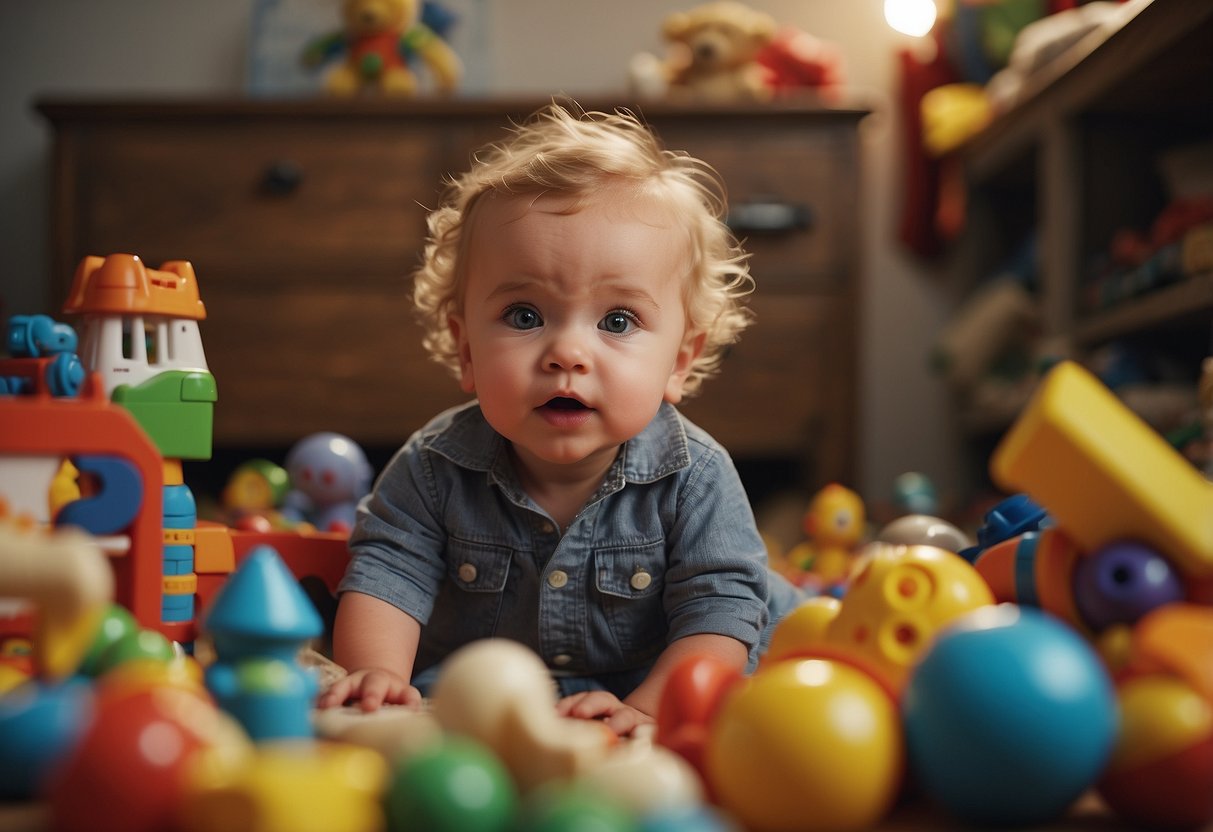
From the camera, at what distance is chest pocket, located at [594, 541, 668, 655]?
39.9 inches

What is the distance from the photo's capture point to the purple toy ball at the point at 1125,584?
551 mm

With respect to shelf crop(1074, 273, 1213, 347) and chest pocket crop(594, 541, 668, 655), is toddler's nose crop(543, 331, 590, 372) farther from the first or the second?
shelf crop(1074, 273, 1213, 347)

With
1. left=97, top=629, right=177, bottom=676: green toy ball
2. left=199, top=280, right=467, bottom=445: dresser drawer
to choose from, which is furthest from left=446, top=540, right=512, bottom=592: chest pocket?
left=199, top=280, right=467, bottom=445: dresser drawer

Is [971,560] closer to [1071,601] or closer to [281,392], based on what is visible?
[1071,601]

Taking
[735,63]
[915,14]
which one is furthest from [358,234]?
[915,14]

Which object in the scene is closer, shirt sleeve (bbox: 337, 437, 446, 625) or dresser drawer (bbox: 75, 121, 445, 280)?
shirt sleeve (bbox: 337, 437, 446, 625)

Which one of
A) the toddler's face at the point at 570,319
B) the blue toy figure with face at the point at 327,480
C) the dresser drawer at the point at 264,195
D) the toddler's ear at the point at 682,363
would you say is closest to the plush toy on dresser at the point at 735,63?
the dresser drawer at the point at 264,195

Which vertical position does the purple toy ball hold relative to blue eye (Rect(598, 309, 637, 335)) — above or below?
below

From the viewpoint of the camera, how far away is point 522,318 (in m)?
0.97

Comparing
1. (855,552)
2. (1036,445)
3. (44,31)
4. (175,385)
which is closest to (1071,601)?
(1036,445)

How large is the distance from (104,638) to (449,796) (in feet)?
0.92

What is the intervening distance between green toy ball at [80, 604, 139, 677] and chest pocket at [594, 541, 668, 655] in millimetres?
466

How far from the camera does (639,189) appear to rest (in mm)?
1009

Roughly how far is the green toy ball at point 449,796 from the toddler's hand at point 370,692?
0.36m
